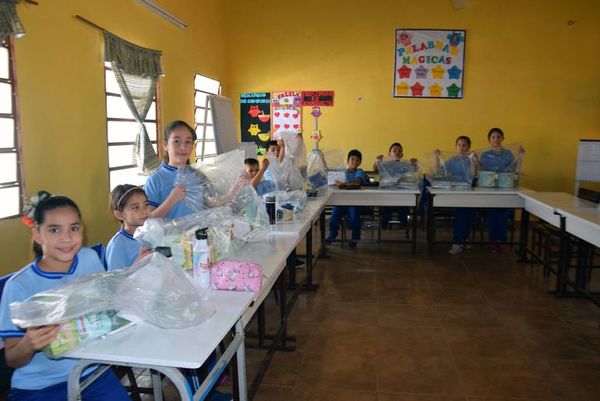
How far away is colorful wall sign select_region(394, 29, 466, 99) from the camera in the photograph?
671cm

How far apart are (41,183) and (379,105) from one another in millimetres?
4894

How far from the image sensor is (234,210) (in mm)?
2514

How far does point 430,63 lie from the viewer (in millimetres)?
6770

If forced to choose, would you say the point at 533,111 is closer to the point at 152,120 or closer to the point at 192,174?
the point at 152,120

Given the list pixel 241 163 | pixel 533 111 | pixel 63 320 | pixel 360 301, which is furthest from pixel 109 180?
pixel 533 111

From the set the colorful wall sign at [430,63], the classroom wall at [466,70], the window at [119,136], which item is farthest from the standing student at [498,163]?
the window at [119,136]

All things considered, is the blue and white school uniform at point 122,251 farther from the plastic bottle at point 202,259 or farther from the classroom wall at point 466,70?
the classroom wall at point 466,70

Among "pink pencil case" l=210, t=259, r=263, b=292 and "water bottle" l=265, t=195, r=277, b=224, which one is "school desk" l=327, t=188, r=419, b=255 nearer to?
"water bottle" l=265, t=195, r=277, b=224

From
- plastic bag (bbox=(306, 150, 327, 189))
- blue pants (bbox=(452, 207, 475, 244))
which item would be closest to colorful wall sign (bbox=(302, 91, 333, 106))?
plastic bag (bbox=(306, 150, 327, 189))

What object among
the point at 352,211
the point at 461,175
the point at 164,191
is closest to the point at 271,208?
the point at 164,191

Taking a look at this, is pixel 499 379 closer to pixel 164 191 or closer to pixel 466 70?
pixel 164 191

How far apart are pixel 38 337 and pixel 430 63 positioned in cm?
652

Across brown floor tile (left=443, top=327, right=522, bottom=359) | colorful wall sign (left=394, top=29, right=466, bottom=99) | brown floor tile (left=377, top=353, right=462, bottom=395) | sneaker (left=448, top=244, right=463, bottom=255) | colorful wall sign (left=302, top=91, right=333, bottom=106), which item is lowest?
brown floor tile (left=377, top=353, right=462, bottom=395)

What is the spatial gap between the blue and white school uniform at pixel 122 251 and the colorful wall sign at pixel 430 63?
18.5 feet
